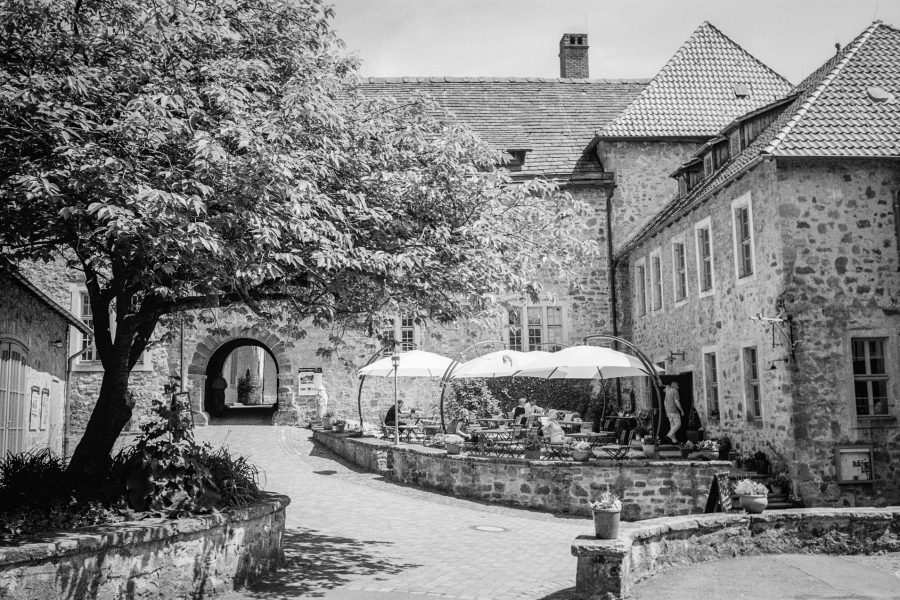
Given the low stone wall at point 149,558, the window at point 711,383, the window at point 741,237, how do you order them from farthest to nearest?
the window at point 711,383 → the window at point 741,237 → the low stone wall at point 149,558

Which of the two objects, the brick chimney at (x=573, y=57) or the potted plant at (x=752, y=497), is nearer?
the potted plant at (x=752, y=497)

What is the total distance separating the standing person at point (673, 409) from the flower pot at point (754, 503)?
26.7 ft

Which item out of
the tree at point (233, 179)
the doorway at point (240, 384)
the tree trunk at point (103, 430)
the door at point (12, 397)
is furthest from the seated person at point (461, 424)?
the tree trunk at point (103, 430)

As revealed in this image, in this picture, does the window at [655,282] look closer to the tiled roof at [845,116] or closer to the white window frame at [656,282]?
the white window frame at [656,282]

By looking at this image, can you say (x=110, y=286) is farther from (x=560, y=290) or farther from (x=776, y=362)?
(x=560, y=290)

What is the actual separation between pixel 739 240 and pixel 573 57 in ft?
58.6

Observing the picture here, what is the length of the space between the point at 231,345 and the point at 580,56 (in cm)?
1696

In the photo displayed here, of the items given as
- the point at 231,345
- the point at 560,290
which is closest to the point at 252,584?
the point at 560,290

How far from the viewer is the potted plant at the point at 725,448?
16.4m

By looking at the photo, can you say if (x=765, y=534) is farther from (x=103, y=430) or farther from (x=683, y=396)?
(x=683, y=396)

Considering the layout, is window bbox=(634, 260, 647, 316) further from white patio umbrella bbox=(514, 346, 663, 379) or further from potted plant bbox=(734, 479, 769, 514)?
potted plant bbox=(734, 479, 769, 514)

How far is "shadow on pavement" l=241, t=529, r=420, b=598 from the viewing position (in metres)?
8.43

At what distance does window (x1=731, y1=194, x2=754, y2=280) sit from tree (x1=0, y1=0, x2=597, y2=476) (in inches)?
258

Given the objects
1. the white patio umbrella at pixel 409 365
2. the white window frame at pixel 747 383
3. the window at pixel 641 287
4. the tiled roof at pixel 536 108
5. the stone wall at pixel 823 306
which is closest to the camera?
the stone wall at pixel 823 306
